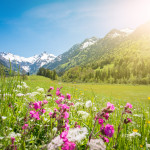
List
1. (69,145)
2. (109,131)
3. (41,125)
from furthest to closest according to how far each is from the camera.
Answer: (41,125) → (109,131) → (69,145)

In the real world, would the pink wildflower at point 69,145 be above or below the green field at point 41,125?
above

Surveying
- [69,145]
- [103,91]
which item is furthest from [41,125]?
[103,91]

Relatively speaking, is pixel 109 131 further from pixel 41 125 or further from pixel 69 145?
pixel 41 125

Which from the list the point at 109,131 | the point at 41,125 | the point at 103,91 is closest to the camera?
the point at 109,131

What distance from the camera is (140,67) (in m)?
120

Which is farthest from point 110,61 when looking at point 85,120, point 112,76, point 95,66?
point 85,120

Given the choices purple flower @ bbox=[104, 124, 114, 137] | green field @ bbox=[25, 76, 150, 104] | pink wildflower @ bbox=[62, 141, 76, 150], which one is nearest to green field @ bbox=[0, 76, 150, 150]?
pink wildflower @ bbox=[62, 141, 76, 150]

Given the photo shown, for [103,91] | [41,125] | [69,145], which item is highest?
[69,145]

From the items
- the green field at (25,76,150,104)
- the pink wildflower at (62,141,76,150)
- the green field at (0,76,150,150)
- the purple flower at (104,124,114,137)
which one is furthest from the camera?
the green field at (25,76,150,104)

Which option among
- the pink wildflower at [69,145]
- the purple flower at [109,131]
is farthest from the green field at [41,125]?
the purple flower at [109,131]

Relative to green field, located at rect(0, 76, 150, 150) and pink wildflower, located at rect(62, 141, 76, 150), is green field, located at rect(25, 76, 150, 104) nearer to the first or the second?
green field, located at rect(0, 76, 150, 150)

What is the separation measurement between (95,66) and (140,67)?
211 feet

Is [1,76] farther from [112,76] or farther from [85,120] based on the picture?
[112,76]

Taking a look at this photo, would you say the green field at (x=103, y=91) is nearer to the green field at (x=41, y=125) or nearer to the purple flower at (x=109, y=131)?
the green field at (x=41, y=125)
